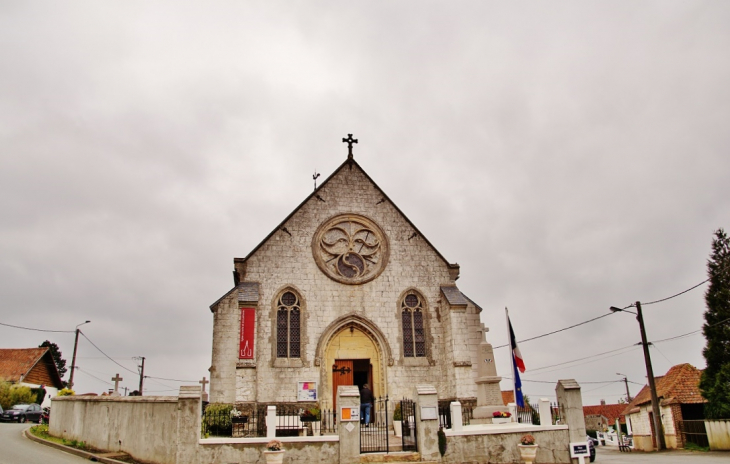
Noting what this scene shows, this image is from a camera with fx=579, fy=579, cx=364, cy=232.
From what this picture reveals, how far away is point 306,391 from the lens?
21.1 meters

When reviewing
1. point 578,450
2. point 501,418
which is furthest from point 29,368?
point 578,450

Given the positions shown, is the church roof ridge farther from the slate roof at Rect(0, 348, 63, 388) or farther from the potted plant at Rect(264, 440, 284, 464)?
the slate roof at Rect(0, 348, 63, 388)

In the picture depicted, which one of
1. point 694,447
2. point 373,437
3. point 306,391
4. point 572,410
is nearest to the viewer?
point 572,410

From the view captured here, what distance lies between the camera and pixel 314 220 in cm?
2372

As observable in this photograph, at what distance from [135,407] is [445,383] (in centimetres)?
1127

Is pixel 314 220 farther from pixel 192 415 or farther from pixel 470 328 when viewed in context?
pixel 192 415

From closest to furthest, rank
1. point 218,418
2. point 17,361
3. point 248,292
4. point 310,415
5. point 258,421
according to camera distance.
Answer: point 218,418, point 310,415, point 258,421, point 248,292, point 17,361

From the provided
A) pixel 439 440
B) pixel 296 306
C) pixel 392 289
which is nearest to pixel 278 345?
pixel 296 306

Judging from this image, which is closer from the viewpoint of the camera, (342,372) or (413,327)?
(342,372)

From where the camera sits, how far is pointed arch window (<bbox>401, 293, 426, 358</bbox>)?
22.7m

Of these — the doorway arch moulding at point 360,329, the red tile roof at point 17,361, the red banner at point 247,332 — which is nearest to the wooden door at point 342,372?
the doorway arch moulding at point 360,329

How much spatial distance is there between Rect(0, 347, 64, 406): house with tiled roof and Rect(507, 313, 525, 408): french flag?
120 ft

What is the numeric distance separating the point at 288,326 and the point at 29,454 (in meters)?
9.08

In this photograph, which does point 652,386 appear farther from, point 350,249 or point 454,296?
point 350,249
